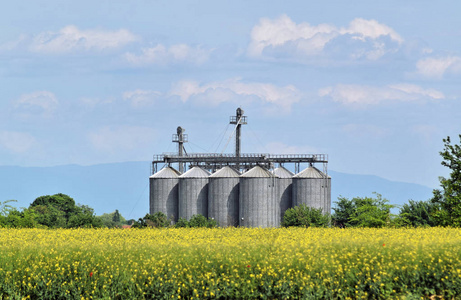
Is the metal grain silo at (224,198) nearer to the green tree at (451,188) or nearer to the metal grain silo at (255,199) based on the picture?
the metal grain silo at (255,199)

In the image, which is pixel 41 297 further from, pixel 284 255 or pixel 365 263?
pixel 365 263

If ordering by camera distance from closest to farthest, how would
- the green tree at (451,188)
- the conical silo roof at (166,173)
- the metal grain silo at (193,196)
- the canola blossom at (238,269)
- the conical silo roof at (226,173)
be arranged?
Answer: the canola blossom at (238,269)
the green tree at (451,188)
the conical silo roof at (226,173)
the metal grain silo at (193,196)
the conical silo roof at (166,173)

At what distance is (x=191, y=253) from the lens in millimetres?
27344

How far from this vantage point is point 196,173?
93.1 m

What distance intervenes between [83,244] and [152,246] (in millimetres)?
3841

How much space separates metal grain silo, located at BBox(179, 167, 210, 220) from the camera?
3617 inches

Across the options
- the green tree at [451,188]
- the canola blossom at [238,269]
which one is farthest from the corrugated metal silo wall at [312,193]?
the canola blossom at [238,269]

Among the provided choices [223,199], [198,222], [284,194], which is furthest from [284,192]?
[198,222]

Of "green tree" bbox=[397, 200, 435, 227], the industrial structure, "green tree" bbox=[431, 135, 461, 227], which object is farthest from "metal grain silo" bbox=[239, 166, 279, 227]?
"green tree" bbox=[431, 135, 461, 227]

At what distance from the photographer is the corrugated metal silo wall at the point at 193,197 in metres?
91.9

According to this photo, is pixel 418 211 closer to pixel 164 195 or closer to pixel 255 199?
pixel 255 199

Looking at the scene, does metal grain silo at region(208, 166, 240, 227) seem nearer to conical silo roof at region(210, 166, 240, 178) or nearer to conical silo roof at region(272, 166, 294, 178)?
conical silo roof at region(210, 166, 240, 178)

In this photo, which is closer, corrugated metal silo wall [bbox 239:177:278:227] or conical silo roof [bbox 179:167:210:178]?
corrugated metal silo wall [bbox 239:177:278:227]

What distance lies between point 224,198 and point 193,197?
4706 millimetres
